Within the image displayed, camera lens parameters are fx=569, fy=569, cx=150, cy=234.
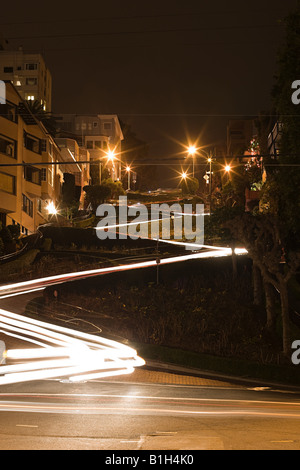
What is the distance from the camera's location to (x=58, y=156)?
73562 mm

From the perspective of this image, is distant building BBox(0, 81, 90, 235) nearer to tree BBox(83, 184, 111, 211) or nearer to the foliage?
tree BBox(83, 184, 111, 211)

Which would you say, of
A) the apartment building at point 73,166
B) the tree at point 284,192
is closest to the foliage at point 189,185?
the apartment building at point 73,166

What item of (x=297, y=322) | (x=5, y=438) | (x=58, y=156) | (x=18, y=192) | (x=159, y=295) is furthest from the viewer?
(x=58, y=156)

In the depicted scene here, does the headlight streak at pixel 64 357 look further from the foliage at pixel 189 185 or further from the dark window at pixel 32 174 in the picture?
the foliage at pixel 189 185

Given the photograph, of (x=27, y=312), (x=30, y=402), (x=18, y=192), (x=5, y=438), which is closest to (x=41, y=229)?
(x=18, y=192)

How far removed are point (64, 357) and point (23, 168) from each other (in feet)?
125

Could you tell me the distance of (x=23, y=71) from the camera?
113000mm

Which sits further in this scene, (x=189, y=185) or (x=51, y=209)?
(x=189, y=185)

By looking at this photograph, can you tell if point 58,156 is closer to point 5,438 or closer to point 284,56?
point 284,56

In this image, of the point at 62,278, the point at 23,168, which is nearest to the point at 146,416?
the point at 62,278

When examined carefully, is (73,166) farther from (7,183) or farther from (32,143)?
(7,183)

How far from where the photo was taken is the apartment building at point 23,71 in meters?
113
